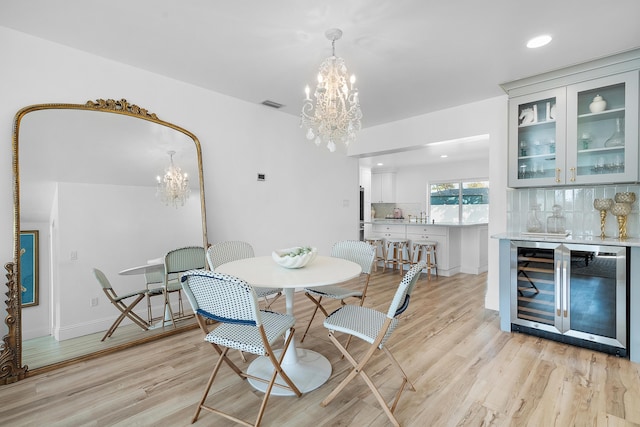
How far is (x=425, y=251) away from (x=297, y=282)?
430 centimetres

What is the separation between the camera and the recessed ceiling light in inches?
98.8

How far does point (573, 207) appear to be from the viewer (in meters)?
3.28

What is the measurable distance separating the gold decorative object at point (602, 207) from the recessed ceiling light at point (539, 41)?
152cm

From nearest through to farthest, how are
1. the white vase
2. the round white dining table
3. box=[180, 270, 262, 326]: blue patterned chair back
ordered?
box=[180, 270, 262, 326]: blue patterned chair back
the round white dining table
the white vase

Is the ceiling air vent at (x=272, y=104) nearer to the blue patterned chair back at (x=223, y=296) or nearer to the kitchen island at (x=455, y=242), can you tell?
the blue patterned chair back at (x=223, y=296)

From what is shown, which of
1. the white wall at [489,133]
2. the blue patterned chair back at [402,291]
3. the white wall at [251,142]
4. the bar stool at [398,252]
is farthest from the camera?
the bar stool at [398,252]

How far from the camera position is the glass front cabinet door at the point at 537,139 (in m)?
3.09

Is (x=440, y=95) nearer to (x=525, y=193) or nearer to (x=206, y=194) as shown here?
(x=525, y=193)

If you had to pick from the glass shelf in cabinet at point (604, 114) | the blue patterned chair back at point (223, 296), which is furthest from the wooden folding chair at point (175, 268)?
the glass shelf in cabinet at point (604, 114)

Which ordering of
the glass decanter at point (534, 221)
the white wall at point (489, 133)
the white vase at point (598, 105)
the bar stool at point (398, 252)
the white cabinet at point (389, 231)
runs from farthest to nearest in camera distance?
the white cabinet at point (389, 231) < the bar stool at point (398, 252) < the white wall at point (489, 133) < the glass decanter at point (534, 221) < the white vase at point (598, 105)

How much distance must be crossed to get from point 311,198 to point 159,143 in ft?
7.31

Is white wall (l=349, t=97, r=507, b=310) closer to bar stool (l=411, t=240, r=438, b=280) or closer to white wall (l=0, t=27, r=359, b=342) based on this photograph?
white wall (l=0, t=27, r=359, b=342)

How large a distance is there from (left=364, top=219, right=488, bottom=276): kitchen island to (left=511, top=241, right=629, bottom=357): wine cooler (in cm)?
251

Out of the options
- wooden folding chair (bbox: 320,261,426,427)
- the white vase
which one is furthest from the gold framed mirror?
the white vase
